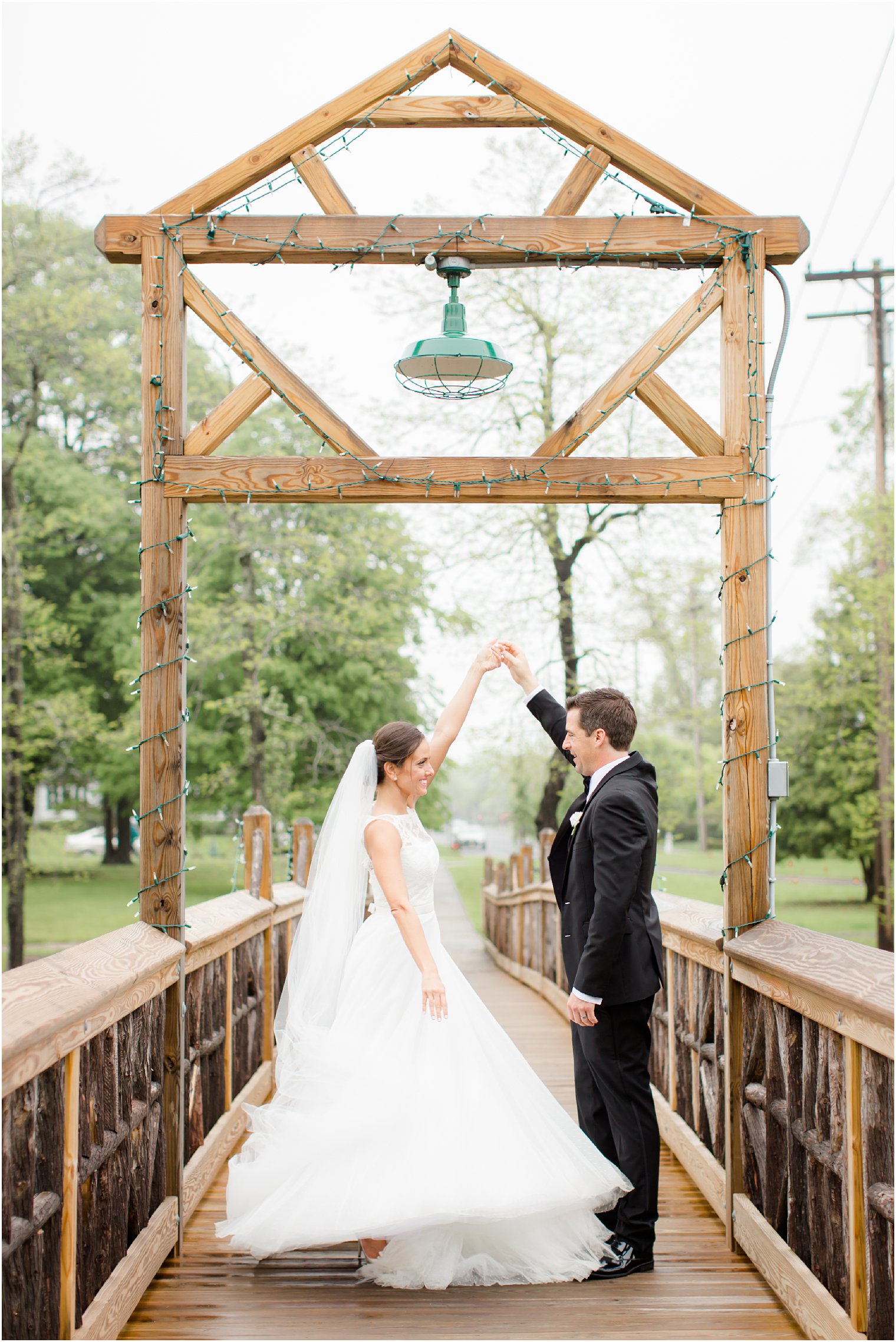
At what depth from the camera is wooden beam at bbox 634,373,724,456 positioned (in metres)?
4.40

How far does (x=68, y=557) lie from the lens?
82.1 ft

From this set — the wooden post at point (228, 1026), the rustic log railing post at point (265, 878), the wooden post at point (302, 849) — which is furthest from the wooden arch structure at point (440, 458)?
the wooden post at point (302, 849)

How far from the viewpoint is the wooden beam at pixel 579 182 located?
176 inches

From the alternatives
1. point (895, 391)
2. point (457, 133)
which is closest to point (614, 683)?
point (457, 133)

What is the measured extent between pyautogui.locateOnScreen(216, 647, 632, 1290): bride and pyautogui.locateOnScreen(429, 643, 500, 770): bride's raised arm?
145 millimetres

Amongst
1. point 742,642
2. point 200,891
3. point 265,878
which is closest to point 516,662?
point 742,642

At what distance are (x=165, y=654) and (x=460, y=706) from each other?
1132 millimetres

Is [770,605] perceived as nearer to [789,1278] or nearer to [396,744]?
[396,744]

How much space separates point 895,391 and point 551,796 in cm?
1282

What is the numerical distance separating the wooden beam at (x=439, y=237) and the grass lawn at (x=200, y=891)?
11217 mm

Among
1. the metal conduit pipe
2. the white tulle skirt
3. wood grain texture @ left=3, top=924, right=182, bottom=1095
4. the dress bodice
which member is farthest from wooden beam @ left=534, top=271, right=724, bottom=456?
wood grain texture @ left=3, top=924, right=182, bottom=1095

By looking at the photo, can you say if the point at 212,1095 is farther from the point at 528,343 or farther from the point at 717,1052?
the point at 528,343

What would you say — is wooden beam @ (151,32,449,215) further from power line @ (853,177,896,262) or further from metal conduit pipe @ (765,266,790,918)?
power line @ (853,177,896,262)

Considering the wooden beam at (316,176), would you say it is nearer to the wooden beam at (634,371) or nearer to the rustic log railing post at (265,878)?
the wooden beam at (634,371)
